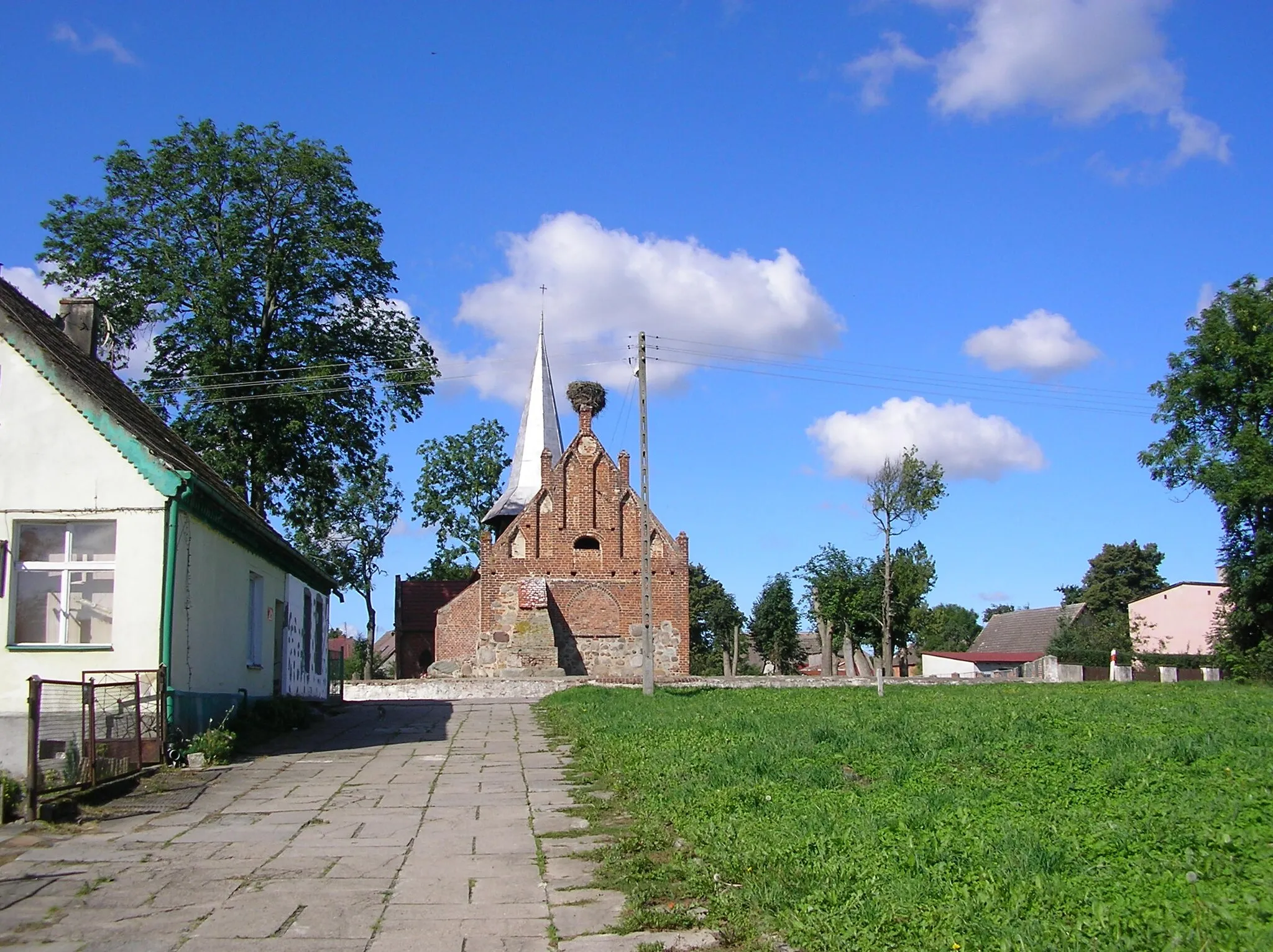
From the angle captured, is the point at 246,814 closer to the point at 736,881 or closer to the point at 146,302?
the point at 736,881

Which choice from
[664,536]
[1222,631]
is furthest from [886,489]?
[664,536]

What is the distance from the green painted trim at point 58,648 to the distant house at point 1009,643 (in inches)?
2401

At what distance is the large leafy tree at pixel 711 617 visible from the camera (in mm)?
83750

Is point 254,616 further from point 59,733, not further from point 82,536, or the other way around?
point 59,733

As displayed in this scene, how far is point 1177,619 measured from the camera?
62844mm

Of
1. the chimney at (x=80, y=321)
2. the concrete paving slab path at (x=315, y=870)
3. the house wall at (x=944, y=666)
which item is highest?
the chimney at (x=80, y=321)

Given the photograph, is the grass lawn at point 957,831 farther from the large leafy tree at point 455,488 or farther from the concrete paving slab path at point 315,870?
the large leafy tree at point 455,488

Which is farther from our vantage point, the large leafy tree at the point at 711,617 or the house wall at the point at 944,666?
the large leafy tree at the point at 711,617

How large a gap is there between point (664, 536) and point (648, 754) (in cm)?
3101

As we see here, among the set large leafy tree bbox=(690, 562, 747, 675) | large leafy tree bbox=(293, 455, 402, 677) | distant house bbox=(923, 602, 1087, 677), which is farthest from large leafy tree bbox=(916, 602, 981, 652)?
large leafy tree bbox=(293, 455, 402, 677)

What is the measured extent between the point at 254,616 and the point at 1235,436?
37712 mm

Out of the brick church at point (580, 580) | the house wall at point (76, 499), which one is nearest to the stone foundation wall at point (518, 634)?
the brick church at point (580, 580)

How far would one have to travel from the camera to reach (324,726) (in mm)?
19094

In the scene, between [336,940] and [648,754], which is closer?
[336,940]
